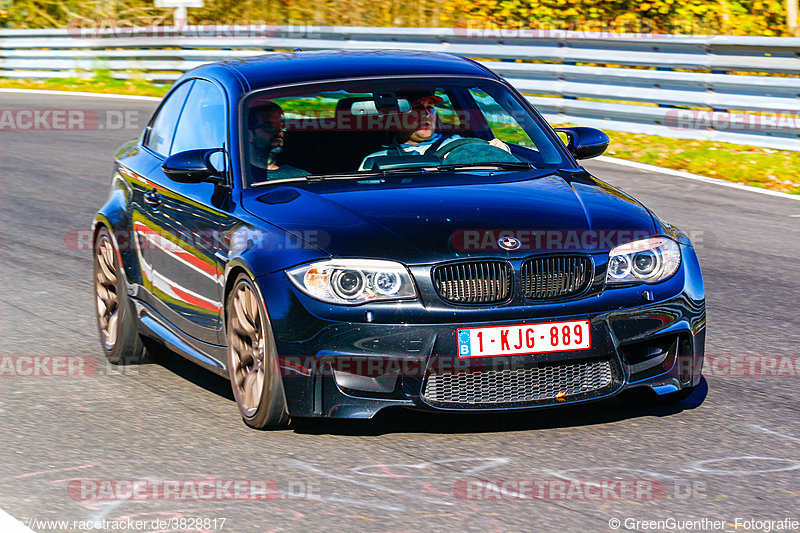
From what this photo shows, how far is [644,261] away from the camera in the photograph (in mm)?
5629

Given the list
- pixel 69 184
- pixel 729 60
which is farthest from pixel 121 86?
pixel 729 60

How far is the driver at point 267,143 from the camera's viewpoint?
632 centimetres

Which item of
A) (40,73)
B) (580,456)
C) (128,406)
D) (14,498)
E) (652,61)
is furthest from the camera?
(40,73)

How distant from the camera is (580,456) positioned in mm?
5203

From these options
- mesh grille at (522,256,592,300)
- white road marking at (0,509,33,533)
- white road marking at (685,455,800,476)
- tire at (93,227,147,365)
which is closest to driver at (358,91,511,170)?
mesh grille at (522,256,592,300)

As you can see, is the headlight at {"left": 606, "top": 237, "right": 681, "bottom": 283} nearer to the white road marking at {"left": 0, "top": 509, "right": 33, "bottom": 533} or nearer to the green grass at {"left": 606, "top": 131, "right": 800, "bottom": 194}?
the white road marking at {"left": 0, "top": 509, "right": 33, "bottom": 533}

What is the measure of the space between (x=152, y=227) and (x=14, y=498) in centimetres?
227

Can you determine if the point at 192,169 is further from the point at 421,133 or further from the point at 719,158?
the point at 719,158

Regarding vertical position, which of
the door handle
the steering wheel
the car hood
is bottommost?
the door handle

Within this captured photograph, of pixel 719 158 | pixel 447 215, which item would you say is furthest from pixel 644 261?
pixel 719 158

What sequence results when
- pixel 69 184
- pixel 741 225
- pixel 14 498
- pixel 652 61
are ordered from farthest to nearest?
pixel 652 61
pixel 69 184
pixel 741 225
pixel 14 498

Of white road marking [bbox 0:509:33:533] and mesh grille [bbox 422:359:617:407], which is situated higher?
mesh grille [bbox 422:359:617:407]

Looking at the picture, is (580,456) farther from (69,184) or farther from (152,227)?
(69,184)

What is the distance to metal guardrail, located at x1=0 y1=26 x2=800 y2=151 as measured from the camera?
14.5 m
